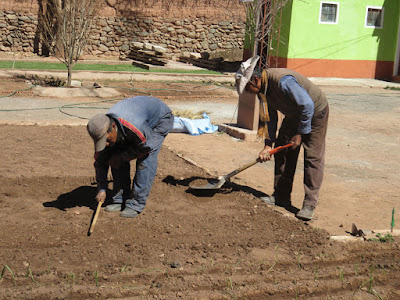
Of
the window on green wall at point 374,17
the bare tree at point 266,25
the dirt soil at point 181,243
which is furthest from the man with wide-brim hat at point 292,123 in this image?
the window on green wall at point 374,17

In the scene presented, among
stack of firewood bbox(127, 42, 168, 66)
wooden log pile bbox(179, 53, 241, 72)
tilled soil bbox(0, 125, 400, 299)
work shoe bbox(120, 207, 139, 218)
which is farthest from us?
wooden log pile bbox(179, 53, 241, 72)

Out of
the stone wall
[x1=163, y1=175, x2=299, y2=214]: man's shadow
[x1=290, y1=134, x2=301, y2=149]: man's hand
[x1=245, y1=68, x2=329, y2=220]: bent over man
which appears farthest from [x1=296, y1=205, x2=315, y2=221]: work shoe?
the stone wall

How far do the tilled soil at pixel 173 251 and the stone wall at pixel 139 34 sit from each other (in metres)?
16.9

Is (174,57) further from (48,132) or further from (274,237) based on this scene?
(274,237)

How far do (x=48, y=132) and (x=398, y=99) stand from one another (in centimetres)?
986

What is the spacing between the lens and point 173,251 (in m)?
4.48

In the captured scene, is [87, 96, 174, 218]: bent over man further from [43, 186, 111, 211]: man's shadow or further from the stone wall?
the stone wall

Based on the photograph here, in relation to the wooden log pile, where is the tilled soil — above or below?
below

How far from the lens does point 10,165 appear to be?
6.62 metres

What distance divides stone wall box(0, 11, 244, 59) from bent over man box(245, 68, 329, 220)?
18267 mm

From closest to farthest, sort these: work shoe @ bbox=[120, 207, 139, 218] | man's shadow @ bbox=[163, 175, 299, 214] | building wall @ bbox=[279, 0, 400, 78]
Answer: work shoe @ bbox=[120, 207, 139, 218]
man's shadow @ bbox=[163, 175, 299, 214]
building wall @ bbox=[279, 0, 400, 78]

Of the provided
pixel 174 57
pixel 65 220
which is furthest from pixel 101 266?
pixel 174 57

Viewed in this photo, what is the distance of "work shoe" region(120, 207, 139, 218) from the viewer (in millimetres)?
5137

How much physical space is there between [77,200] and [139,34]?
1884 centimetres
